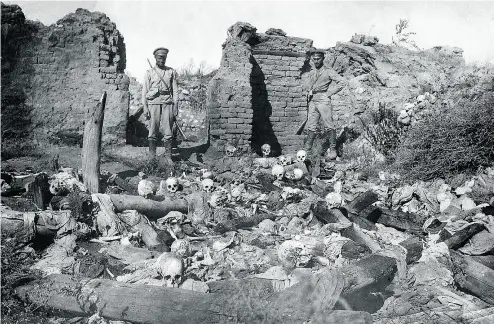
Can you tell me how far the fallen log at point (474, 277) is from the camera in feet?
10.7

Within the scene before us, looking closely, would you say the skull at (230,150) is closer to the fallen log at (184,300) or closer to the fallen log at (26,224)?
the fallen log at (26,224)

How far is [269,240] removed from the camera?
15.3 feet

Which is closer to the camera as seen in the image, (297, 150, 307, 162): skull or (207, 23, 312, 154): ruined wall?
(297, 150, 307, 162): skull

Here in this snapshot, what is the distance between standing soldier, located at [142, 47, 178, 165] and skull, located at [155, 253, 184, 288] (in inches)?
174

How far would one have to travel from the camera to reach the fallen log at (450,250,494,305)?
10.7 ft

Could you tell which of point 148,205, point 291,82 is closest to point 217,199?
point 148,205

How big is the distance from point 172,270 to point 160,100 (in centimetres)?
499

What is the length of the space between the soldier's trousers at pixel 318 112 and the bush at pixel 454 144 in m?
2.46

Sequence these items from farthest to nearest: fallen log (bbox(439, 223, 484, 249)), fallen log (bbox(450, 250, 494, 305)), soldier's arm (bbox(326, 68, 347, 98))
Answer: soldier's arm (bbox(326, 68, 347, 98))
fallen log (bbox(439, 223, 484, 249))
fallen log (bbox(450, 250, 494, 305))

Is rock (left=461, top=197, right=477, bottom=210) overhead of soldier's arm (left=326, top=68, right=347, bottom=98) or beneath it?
beneath

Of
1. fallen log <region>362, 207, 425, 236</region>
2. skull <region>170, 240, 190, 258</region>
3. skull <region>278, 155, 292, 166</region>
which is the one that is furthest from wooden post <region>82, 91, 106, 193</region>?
fallen log <region>362, 207, 425, 236</region>

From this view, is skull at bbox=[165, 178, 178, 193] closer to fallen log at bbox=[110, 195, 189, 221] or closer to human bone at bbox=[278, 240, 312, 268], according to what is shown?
fallen log at bbox=[110, 195, 189, 221]

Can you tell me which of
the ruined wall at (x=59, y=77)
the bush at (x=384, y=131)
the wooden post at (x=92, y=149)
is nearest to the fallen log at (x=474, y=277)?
the wooden post at (x=92, y=149)

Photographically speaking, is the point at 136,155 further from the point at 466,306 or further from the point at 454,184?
the point at 466,306
